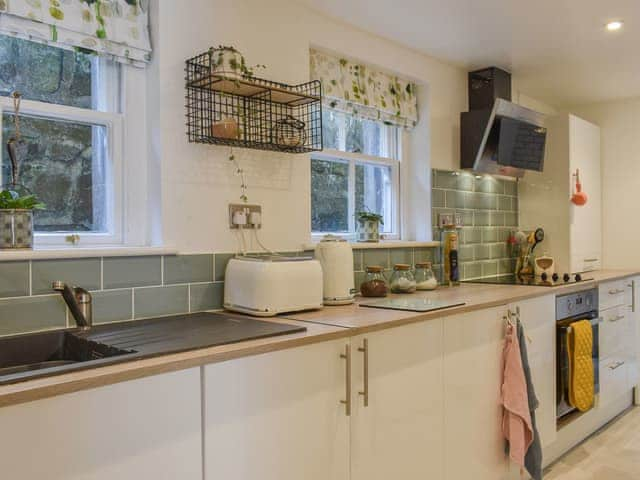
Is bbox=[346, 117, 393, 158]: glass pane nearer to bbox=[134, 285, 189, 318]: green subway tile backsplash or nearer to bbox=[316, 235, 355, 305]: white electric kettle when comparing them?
bbox=[316, 235, 355, 305]: white electric kettle

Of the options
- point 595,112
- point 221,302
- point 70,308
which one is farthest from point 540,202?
point 70,308

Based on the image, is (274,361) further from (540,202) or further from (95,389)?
(540,202)

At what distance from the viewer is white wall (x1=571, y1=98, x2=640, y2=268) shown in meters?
4.09

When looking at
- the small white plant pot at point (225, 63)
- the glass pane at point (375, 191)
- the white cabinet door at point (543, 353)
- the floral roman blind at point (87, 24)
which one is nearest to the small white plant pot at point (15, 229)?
the floral roman blind at point (87, 24)

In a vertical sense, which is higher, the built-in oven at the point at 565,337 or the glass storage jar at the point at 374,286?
the glass storage jar at the point at 374,286

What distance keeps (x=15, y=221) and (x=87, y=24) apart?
0.70 metres

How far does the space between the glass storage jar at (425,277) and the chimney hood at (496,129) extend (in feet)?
2.57

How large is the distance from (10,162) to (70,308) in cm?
51

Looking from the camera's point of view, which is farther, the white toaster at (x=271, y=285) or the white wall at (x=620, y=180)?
the white wall at (x=620, y=180)

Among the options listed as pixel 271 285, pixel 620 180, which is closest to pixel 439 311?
pixel 271 285

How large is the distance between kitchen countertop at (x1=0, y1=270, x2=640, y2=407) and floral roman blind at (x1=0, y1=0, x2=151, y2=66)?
109 centimetres

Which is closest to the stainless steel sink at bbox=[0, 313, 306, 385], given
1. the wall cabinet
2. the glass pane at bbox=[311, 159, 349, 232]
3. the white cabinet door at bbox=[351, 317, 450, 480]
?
the white cabinet door at bbox=[351, 317, 450, 480]

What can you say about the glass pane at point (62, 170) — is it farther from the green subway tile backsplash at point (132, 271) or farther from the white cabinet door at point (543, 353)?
the white cabinet door at point (543, 353)

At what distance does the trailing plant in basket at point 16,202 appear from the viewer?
5.14 ft
